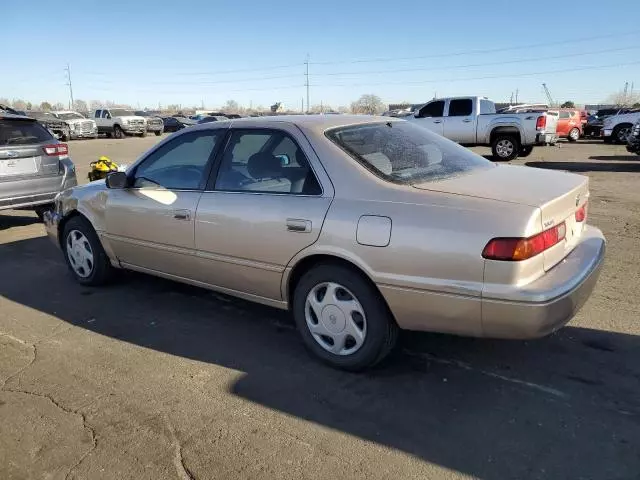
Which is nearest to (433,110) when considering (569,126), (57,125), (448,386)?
(569,126)

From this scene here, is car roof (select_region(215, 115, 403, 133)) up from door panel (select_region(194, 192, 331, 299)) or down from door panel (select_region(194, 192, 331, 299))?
up

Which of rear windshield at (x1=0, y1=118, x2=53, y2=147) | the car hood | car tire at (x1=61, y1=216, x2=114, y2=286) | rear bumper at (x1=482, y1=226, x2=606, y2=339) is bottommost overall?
car tire at (x1=61, y1=216, x2=114, y2=286)

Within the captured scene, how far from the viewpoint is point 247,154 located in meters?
3.94

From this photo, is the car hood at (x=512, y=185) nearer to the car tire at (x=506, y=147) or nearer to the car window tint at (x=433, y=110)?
the car tire at (x=506, y=147)

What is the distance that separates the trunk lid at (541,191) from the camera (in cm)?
287

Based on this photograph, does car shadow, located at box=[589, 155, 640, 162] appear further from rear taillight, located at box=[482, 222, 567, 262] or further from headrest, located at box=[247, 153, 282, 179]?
rear taillight, located at box=[482, 222, 567, 262]

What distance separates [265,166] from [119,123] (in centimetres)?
3259

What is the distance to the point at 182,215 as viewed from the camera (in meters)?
4.00

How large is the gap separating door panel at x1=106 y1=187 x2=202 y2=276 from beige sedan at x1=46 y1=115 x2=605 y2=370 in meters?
0.01

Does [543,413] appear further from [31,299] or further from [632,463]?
[31,299]

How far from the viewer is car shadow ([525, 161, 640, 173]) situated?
13.7m

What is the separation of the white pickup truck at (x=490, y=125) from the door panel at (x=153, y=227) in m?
13.2

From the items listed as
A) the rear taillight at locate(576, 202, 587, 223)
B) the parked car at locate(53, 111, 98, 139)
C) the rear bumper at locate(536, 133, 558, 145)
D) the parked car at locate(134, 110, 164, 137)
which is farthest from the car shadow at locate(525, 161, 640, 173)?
the parked car at locate(134, 110, 164, 137)

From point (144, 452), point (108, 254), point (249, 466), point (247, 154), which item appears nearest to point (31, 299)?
point (108, 254)
